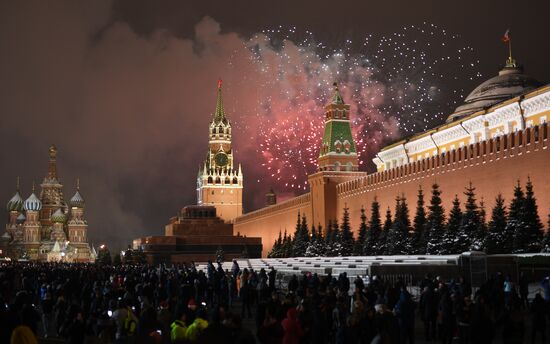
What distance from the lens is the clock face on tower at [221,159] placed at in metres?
87.8

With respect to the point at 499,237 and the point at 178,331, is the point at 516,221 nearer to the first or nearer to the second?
the point at 499,237

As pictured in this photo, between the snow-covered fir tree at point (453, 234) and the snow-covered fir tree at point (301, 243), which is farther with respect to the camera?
the snow-covered fir tree at point (301, 243)

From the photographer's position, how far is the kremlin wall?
76.8ft

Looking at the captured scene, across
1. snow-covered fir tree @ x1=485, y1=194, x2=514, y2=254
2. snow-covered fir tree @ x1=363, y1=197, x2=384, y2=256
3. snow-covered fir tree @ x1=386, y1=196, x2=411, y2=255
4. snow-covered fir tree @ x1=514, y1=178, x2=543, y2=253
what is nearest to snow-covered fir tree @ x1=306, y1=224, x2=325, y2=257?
snow-covered fir tree @ x1=363, y1=197, x2=384, y2=256

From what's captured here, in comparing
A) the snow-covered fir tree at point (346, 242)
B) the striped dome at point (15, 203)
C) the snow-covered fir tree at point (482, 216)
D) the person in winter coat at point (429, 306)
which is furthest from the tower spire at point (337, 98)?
the striped dome at point (15, 203)

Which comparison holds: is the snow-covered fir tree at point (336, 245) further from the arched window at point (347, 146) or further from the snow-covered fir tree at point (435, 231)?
the arched window at point (347, 146)

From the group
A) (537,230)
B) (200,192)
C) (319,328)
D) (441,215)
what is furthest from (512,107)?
(200,192)

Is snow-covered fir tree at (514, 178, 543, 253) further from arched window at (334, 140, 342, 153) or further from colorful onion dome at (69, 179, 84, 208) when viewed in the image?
colorful onion dome at (69, 179, 84, 208)

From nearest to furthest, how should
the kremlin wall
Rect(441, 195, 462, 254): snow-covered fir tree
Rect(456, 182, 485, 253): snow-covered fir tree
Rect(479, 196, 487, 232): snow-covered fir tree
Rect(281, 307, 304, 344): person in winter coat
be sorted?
Rect(281, 307, 304, 344): person in winter coat < Rect(479, 196, 487, 232): snow-covered fir tree < Rect(456, 182, 485, 253): snow-covered fir tree < Rect(441, 195, 462, 254): snow-covered fir tree < the kremlin wall

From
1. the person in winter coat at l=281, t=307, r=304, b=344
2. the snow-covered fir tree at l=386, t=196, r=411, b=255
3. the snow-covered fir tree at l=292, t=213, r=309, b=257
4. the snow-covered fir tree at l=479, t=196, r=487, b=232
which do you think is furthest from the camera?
the snow-covered fir tree at l=292, t=213, r=309, b=257

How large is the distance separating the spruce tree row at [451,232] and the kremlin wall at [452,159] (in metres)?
0.62

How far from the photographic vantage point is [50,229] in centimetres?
8731

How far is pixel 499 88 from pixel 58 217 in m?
60.7

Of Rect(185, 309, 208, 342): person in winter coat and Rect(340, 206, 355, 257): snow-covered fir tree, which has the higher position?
Rect(340, 206, 355, 257): snow-covered fir tree
